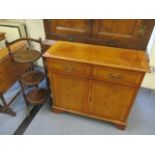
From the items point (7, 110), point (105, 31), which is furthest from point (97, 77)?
point (7, 110)

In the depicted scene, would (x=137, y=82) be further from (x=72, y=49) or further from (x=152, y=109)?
(x=152, y=109)

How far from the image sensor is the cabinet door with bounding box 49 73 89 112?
1.51 m

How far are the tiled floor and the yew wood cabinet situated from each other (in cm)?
12

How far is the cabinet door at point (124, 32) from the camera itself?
1414mm

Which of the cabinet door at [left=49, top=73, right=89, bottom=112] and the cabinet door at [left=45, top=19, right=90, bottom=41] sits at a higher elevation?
the cabinet door at [left=45, top=19, right=90, bottom=41]

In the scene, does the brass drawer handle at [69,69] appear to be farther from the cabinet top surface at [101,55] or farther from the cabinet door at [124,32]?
the cabinet door at [124,32]

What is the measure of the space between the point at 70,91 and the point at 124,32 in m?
0.82

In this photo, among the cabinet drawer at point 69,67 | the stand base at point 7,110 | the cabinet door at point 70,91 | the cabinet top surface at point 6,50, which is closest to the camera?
the cabinet drawer at point 69,67

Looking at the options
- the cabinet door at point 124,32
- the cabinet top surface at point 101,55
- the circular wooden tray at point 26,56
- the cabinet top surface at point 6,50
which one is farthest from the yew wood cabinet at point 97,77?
the cabinet top surface at point 6,50

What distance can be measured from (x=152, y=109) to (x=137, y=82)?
0.87 m

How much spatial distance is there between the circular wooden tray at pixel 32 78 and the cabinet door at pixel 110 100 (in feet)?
2.19

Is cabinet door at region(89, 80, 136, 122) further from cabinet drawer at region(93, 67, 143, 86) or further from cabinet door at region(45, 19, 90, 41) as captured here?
cabinet door at region(45, 19, 90, 41)

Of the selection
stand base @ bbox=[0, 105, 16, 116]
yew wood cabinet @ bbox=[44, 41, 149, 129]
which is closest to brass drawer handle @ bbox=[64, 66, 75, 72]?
yew wood cabinet @ bbox=[44, 41, 149, 129]
